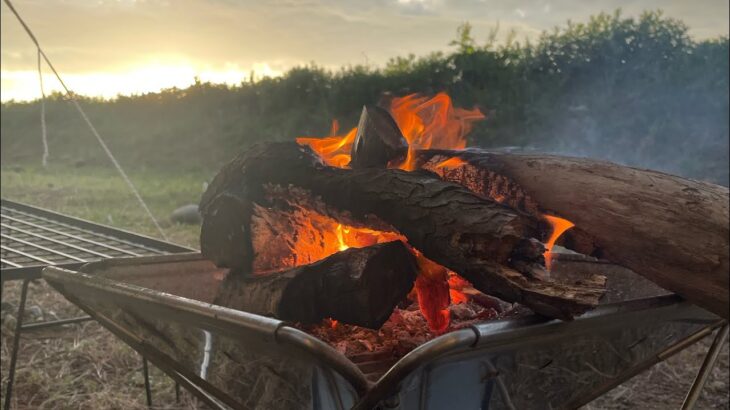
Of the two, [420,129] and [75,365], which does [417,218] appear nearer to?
[420,129]

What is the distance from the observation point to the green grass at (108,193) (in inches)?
279

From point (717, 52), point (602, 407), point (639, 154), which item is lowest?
point (602, 407)

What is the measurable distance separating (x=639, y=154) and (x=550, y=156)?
5.62m

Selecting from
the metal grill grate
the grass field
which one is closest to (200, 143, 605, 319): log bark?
the metal grill grate

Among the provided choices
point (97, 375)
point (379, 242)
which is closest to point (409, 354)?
point (379, 242)

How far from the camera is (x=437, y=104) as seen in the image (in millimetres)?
2262

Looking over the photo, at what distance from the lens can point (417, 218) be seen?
157cm

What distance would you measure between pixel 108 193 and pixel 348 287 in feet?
28.6

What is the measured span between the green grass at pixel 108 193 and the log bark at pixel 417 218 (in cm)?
419

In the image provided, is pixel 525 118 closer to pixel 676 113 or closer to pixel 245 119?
pixel 676 113

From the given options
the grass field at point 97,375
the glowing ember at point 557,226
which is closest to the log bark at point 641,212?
the glowing ember at point 557,226

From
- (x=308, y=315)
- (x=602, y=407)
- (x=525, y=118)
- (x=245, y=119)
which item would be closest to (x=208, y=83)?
(x=245, y=119)

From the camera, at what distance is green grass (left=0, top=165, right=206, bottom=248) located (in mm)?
7094

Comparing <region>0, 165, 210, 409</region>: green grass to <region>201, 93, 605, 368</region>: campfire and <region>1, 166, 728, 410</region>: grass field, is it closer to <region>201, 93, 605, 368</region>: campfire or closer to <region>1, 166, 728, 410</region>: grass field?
<region>1, 166, 728, 410</region>: grass field
